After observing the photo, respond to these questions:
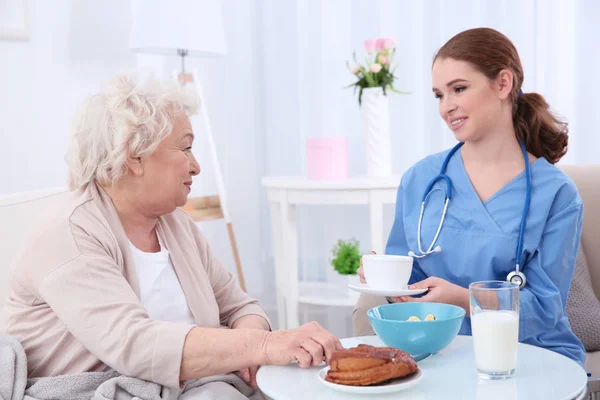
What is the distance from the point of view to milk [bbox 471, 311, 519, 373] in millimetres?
1144

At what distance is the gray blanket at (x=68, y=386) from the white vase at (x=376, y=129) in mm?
1569

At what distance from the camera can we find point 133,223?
154 cm

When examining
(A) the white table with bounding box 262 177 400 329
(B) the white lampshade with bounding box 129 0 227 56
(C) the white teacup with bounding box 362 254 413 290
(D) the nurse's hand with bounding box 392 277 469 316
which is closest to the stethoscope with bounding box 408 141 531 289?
(D) the nurse's hand with bounding box 392 277 469 316

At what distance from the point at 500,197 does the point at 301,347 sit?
669 millimetres

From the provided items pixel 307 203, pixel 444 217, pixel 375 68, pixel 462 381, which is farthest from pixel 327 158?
pixel 462 381

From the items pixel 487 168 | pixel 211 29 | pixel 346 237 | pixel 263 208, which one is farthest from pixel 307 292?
pixel 487 168

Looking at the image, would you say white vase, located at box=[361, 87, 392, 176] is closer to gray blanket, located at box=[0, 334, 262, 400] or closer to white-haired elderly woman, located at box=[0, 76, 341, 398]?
white-haired elderly woman, located at box=[0, 76, 341, 398]

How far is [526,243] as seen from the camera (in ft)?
5.34

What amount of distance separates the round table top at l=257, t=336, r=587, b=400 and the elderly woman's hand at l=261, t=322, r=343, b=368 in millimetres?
17

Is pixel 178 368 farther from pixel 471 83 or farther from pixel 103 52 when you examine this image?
pixel 103 52

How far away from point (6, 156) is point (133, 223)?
126 centimetres

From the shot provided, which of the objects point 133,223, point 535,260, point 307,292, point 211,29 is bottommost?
point 307,292

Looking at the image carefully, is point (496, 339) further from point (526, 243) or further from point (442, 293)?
point (526, 243)

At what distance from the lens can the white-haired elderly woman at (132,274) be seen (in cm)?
130
